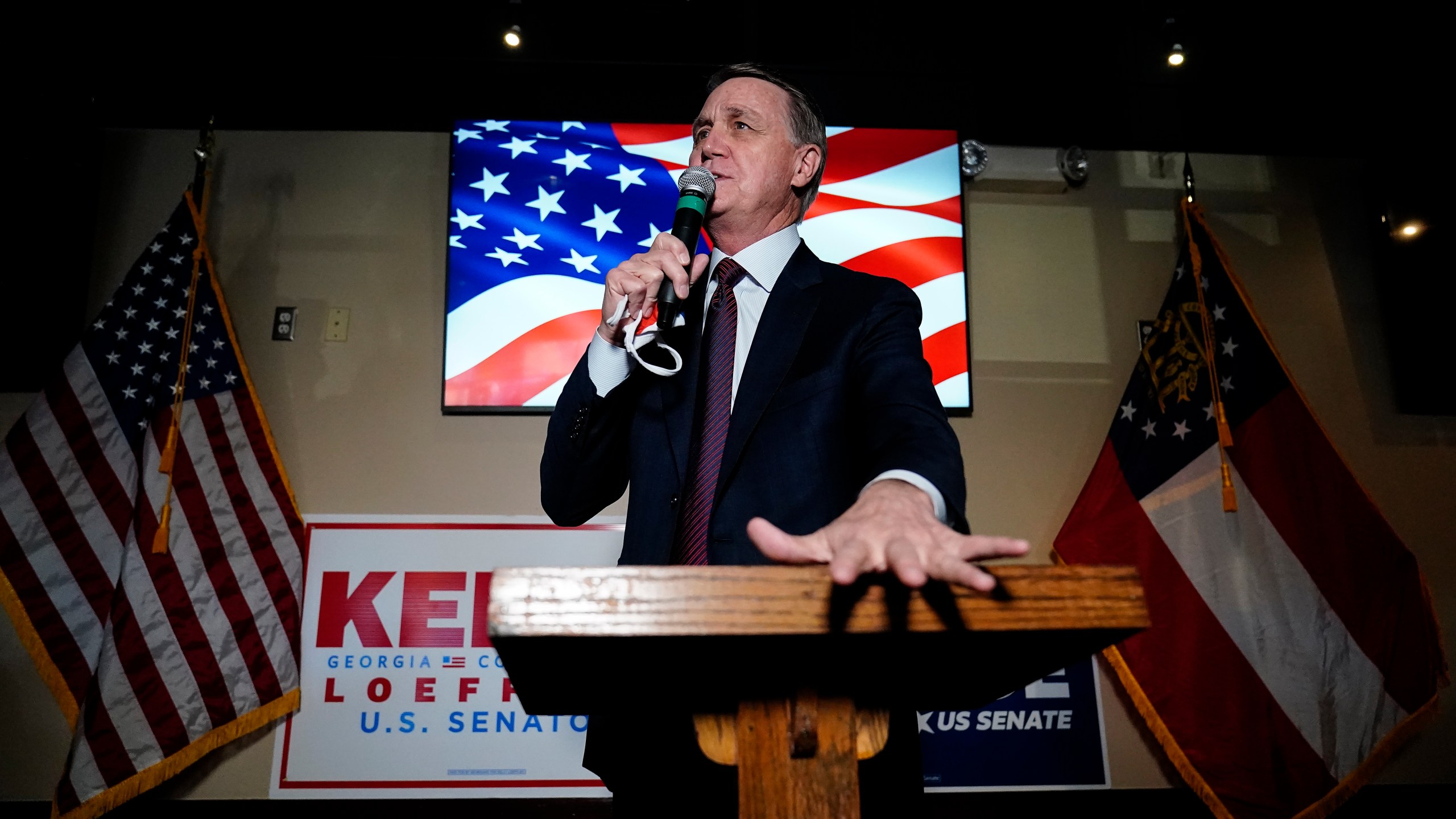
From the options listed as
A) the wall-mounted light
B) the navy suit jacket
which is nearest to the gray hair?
the navy suit jacket

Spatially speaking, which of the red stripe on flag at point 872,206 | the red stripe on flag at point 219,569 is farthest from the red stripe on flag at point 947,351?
the red stripe on flag at point 219,569

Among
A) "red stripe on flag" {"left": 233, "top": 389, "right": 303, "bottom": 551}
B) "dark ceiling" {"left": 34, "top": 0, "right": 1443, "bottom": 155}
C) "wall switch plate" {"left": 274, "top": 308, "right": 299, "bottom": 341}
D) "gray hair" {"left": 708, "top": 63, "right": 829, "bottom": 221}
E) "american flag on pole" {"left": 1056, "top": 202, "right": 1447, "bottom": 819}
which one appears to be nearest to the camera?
"gray hair" {"left": 708, "top": 63, "right": 829, "bottom": 221}

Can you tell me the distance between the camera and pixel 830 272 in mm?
1328

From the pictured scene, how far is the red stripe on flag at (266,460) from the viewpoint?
2.68 metres

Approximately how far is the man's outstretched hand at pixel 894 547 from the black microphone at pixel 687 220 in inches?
20.8

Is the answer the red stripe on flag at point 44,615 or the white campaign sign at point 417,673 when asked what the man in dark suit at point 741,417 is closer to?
the white campaign sign at point 417,673

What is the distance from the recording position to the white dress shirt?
122cm

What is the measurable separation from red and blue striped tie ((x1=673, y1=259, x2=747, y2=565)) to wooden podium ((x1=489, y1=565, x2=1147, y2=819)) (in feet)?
1.14

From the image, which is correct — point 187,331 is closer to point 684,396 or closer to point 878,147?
point 684,396

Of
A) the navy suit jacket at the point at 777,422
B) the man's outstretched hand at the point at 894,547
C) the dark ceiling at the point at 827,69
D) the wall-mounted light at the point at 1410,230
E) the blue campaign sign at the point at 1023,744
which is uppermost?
the dark ceiling at the point at 827,69

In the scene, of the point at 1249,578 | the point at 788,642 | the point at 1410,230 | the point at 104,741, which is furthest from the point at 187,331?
the point at 1410,230

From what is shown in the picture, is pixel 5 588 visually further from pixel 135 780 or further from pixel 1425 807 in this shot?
pixel 1425 807

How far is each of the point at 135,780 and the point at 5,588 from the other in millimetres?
681

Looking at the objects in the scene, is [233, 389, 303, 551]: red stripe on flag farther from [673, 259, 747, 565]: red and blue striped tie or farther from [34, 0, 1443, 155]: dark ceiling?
[673, 259, 747, 565]: red and blue striped tie
